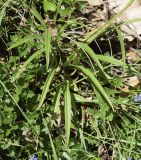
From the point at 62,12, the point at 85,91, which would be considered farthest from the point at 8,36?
the point at 85,91

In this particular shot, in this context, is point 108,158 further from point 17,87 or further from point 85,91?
point 17,87

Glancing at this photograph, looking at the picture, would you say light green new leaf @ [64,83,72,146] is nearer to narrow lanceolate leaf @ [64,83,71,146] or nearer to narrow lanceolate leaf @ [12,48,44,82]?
narrow lanceolate leaf @ [64,83,71,146]

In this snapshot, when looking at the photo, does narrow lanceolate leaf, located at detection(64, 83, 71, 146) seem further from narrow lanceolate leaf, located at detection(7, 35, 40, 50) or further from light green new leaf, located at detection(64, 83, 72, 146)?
narrow lanceolate leaf, located at detection(7, 35, 40, 50)

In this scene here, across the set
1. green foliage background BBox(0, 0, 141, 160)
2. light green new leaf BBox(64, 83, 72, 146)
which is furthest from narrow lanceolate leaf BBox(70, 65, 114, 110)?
light green new leaf BBox(64, 83, 72, 146)

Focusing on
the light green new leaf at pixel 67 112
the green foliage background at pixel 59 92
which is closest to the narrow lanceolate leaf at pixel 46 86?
the green foliage background at pixel 59 92

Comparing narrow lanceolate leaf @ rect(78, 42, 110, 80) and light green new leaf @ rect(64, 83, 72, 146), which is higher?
narrow lanceolate leaf @ rect(78, 42, 110, 80)

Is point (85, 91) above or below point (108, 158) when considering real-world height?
above

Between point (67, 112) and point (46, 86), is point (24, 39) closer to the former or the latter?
point (46, 86)

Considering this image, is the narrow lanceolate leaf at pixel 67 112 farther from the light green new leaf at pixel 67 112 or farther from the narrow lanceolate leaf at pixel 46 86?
the narrow lanceolate leaf at pixel 46 86

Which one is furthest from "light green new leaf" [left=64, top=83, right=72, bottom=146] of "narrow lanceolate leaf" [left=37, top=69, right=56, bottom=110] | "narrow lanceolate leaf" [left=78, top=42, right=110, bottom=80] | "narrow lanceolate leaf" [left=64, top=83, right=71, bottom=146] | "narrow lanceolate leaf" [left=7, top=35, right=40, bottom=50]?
"narrow lanceolate leaf" [left=7, top=35, right=40, bottom=50]

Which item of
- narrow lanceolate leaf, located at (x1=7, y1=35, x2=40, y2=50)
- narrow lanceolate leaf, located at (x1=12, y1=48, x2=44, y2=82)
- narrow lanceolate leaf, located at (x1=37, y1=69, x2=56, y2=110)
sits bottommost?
narrow lanceolate leaf, located at (x1=37, y1=69, x2=56, y2=110)

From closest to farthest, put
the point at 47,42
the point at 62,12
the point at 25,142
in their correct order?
1. the point at 47,42
2. the point at 25,142
3. the point at 62,12
